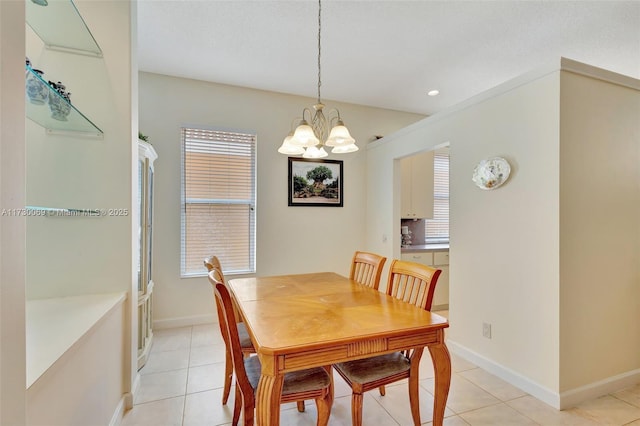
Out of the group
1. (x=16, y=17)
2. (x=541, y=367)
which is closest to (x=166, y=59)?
(x=16, y=17)

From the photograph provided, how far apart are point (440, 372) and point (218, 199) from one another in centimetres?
291

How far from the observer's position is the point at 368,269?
2.36 metres

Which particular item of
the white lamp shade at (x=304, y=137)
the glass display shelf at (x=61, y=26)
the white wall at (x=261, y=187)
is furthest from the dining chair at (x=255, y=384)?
the white wall at (x=261, y=187)

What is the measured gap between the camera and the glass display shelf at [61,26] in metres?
1.54

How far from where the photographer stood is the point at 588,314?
2039 millimetres

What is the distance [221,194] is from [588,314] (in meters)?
3.53

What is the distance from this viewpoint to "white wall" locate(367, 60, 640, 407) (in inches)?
77.1

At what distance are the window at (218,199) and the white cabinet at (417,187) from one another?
2.05 m

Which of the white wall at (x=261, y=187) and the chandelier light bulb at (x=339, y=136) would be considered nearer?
the chandelier light bulb at (x=339, y=136)

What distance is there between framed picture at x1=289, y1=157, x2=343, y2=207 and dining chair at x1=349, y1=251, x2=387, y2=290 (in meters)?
1.57

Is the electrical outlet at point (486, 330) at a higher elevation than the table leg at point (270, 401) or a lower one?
lower

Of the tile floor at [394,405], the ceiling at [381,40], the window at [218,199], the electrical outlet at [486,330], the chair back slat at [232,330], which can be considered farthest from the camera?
the window at [218,199]

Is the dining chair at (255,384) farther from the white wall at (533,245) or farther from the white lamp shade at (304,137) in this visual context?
the white wall at (533,245)

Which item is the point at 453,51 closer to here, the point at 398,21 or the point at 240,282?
the point at 398,21
